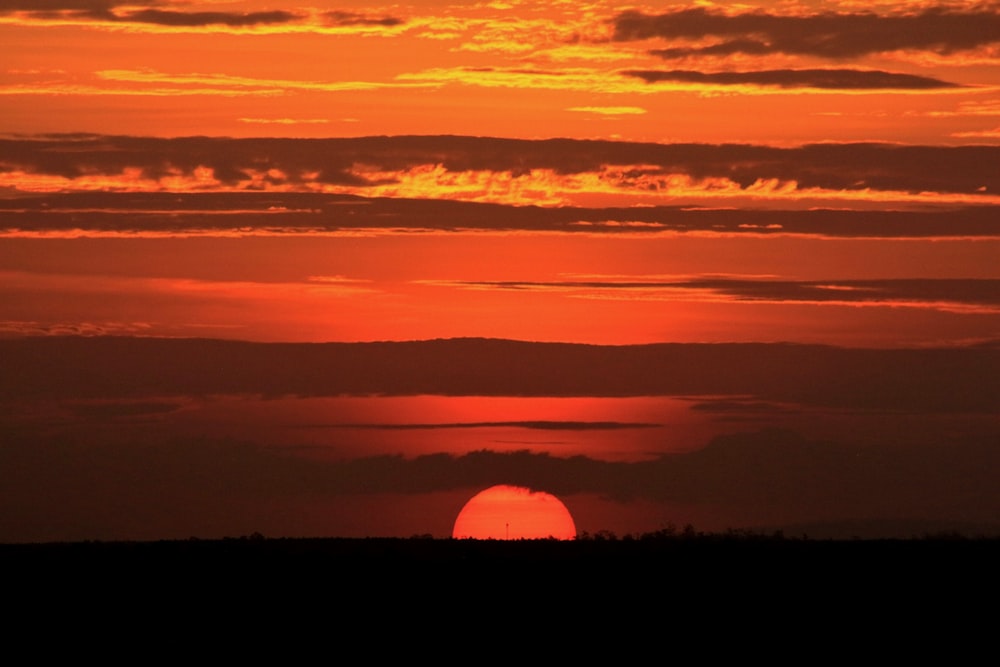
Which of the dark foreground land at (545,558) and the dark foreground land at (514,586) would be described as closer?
the dark foreground land at (514,586)

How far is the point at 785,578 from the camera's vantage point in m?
50.0

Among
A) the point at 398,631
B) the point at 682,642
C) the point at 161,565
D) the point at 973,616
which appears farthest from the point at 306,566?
the point at 973,616

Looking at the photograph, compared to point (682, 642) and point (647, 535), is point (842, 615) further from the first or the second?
point (647, 535)

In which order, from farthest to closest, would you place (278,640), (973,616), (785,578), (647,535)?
1. (647,535)
2. (785,578)
3. (973,616)
4. (278,640)

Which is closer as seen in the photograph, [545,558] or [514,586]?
[514,586]

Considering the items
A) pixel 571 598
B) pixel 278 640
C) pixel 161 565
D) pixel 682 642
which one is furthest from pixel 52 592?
pixel 682 642

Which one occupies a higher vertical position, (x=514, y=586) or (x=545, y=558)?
(x=514, y=586)

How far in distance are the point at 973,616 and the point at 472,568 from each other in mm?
14914

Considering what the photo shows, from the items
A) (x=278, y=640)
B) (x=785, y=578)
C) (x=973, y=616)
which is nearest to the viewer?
(x=278, y=640)

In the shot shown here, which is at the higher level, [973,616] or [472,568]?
[973,616]

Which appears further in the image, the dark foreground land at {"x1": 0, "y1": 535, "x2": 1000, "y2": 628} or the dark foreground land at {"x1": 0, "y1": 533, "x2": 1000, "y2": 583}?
the dark foreground land at {"x1": 0, "y1": 533, "x2": 1000, "y2": 583}

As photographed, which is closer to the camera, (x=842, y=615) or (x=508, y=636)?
(x=508, y=636)

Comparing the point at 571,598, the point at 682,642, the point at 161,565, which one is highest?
the point at 682,642

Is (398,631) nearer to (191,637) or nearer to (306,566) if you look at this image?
(191,637)
